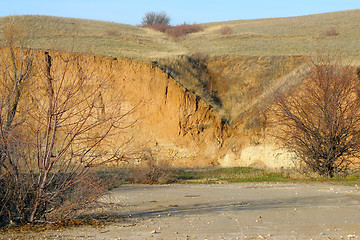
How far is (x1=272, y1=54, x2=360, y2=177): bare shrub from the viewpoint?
68.2ft

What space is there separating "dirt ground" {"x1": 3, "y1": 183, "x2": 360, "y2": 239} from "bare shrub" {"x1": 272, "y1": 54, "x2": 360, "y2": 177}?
2.96 meters

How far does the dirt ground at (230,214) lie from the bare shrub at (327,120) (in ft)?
9.72

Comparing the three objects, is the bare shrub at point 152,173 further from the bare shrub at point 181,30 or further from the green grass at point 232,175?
the bare shrub at point 181,30

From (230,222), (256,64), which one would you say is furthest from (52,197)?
(256,64)

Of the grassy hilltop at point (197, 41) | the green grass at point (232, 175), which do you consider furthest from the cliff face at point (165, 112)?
the green grass at point (232, 175)

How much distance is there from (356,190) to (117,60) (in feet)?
61.1

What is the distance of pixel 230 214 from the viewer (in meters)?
12.5

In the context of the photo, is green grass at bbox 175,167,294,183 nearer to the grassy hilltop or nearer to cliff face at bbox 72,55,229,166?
cliff face at bbox 72,55,229,166

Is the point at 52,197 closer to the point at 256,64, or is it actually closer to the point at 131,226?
the point at 131,226

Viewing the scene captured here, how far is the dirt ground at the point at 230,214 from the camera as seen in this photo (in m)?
10.2

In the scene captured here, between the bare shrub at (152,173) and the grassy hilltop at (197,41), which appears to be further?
the grassy hilltop at (197,41)

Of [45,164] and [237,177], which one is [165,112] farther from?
[45,164]

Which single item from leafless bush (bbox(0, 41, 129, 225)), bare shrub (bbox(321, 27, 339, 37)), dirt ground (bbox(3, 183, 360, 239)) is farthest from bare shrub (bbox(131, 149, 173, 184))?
bare shrub (bbox(321, 27, 339, 37))

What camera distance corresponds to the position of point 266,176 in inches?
889
